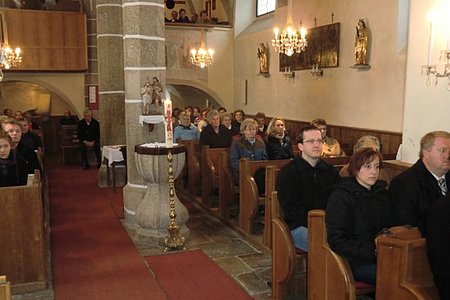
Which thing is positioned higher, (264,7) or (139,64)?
(264,7)

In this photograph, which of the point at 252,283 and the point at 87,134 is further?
the point at 87,134

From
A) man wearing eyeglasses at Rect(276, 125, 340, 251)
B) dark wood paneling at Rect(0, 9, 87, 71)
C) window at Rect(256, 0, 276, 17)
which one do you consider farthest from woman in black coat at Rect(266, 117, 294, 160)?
dark wood paneling at Rect(0, 9, 87, 71)

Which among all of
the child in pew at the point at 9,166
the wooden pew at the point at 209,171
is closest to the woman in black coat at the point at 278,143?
the wooden pew at the point at 209,171

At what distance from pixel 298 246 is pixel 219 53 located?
1147 centimetres

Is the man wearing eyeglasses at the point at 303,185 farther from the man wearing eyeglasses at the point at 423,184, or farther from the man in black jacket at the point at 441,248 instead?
the man in black jacket at the point at 441,248

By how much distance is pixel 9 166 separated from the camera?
4473 mm

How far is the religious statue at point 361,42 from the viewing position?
320 inches

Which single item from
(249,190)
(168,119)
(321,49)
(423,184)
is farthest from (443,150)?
(321,49)

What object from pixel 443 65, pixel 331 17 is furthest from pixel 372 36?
pixel 443 65

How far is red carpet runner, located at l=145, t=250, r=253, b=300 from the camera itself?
412cm

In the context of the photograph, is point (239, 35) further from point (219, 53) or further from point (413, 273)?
point (413, 273)

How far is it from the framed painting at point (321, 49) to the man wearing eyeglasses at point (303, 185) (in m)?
5.74

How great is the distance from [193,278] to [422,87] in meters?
3.16

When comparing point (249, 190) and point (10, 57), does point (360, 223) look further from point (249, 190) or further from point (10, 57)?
point (10, 57)
